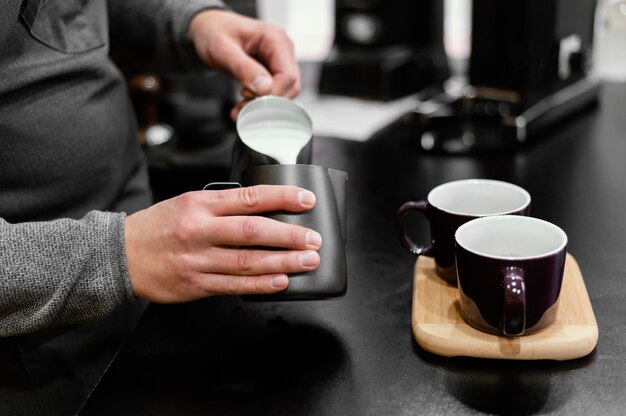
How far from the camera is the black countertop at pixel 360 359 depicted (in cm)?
69

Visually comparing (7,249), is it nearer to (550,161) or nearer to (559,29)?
(550,161)

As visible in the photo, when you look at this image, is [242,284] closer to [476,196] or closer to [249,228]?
[249,228]

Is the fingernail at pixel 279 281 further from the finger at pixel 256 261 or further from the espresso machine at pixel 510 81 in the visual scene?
the espresso machine at pixel 510 81

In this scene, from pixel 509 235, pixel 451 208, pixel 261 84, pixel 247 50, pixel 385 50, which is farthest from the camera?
pixel 385 50

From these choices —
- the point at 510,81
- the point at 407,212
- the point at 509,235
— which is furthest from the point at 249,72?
the point at 510,81

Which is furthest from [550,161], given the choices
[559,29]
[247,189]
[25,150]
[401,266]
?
[25,150]

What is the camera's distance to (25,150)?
93 cm

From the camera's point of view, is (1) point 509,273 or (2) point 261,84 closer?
(1) point 509,273

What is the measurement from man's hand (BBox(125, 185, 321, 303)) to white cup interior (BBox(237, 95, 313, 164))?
152 mm

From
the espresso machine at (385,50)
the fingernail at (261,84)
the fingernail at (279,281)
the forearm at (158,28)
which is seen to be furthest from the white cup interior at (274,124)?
the espresso machine at (385,50)

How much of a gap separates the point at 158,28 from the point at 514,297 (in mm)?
767

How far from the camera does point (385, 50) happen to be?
175cm

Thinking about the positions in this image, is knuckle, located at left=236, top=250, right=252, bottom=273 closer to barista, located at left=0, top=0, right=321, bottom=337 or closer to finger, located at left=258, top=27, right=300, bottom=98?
barista, located at left=0, top=0, right=321, bottom=337

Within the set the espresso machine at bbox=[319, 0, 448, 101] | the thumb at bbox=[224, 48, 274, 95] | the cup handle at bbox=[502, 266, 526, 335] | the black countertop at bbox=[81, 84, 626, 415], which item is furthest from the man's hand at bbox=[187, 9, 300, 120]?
the espresso machine at bbox=[319, 0, 448, 101]
